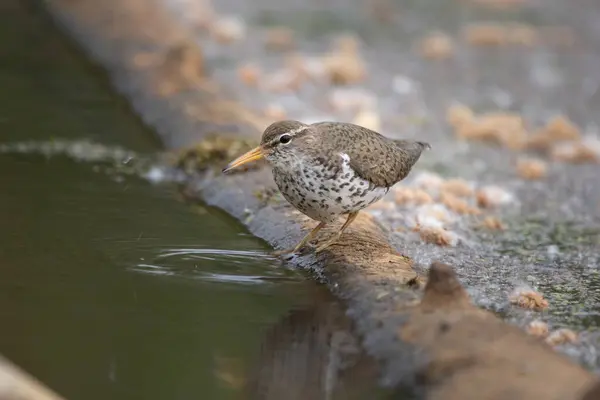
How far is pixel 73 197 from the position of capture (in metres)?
9.25

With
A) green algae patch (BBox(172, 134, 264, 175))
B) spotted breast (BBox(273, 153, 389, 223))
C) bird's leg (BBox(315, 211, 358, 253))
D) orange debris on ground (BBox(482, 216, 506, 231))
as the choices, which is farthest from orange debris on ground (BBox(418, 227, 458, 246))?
green algae patch (BBox(172, 134, 264, 175))

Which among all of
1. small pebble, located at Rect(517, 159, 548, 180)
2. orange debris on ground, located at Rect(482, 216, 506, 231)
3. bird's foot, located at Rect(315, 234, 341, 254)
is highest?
small pebble, located at Rect(517, 159, 548, 180)

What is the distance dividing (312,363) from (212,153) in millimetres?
4110

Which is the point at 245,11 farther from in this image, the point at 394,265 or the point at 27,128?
the point at 394,265

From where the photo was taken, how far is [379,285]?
701cm

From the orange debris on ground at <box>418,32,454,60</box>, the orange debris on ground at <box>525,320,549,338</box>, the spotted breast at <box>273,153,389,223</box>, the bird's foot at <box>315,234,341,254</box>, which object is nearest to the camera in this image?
the orange debris on ground at <box>525,320,549,338</box>

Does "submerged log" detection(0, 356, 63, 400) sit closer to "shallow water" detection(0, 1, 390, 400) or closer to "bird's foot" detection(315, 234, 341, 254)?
"shallow water" detection(0, 1, 390, 400)

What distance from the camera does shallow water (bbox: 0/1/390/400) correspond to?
237 inches

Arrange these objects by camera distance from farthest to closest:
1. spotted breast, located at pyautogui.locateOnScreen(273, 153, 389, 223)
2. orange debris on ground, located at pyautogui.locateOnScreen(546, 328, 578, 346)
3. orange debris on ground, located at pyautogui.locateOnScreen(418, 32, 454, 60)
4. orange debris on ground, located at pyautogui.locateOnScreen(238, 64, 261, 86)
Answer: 1. orange debris on ground, located at pyautogui.locateOnScreen(418, 32, 454, 60)
2. orange debris on ground, located at pyautogui.locateOnScreen(238, 64, 261, 86)
3. spotted breast, located at pyautogui.locateOnScreen(273, 153, 389, 223)
4. orange debris on ground, located at pyautogui.locateOnScreen(546, 328, 578, 346)

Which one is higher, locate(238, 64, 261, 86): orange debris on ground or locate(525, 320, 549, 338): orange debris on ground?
locate(238, 64, 261, 86): orange debris on ground

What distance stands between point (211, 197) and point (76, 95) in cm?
383

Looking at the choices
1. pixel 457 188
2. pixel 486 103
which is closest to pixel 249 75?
pixel 486 103

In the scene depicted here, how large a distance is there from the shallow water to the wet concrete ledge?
19cm

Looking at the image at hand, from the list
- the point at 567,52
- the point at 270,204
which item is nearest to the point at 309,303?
the point at 270,204
